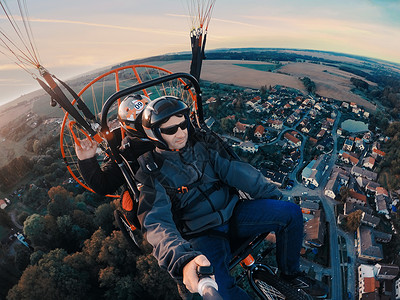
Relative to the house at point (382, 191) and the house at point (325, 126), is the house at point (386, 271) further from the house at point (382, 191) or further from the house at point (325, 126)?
the house at point (325, 126)

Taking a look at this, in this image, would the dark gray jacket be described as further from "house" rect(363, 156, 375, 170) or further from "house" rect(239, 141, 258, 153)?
"house" rect(363, 156, 375, 170)

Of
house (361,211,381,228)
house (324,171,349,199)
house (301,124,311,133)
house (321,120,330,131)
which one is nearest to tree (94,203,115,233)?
house (324,171,349,199)

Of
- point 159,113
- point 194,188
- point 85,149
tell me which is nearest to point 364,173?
point 194,188

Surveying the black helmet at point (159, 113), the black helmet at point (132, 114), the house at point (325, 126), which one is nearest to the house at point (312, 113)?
the house at point (325, 126)

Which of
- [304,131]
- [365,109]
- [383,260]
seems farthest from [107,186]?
[365,109]

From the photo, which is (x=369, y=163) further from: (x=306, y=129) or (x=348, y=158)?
(x=306, y=129)

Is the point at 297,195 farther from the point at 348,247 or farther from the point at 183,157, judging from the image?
the point at 183,157
